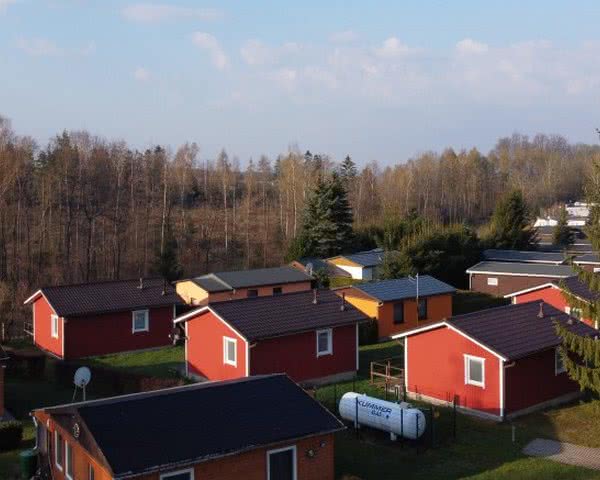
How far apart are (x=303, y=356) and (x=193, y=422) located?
1105cm

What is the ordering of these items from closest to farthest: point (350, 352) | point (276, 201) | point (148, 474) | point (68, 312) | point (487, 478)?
point (148, 474)
point (487, 478)
point (350, 352)
point (68, 312)
point (276, 201)

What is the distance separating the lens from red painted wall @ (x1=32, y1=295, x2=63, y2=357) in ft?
105

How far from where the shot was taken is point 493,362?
2212 centimetres

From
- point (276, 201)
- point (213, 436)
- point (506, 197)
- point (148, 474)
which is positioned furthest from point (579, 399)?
point (276, 201)

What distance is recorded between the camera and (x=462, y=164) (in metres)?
108

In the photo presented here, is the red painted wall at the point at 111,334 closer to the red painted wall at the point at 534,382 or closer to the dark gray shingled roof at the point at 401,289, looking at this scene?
the dark gray shingled roof at the point at 401,289

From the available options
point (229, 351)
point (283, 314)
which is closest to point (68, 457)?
point (229, 351)

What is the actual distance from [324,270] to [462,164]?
65.5m

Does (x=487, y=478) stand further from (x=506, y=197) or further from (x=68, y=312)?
(x=506, y=197)

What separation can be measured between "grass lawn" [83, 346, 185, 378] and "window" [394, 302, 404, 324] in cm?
1063

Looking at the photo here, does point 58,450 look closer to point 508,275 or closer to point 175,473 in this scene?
point 175,473

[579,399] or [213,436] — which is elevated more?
[213,436]

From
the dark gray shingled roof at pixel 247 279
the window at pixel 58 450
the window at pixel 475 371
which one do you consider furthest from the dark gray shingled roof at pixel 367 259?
the window at pixel 58 450

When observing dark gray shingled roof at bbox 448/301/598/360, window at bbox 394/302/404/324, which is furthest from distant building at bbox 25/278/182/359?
dark gray shingled roof at bbox 448/301/598/360
